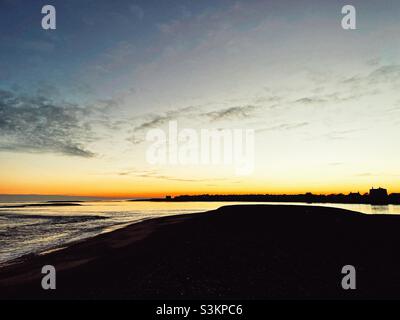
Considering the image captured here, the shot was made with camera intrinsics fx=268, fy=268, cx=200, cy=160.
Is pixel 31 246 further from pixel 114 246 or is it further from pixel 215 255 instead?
pixel 215 255

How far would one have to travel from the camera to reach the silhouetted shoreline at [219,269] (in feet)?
29.5

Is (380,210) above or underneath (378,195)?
above

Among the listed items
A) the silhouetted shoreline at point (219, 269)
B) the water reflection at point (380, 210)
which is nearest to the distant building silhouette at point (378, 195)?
the water reflection at point (380, 210)

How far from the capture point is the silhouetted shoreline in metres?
9.00

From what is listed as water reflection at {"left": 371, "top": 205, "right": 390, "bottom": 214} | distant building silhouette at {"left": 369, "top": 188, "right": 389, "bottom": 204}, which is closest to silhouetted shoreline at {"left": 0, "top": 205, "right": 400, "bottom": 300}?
water reflection at {"left": 371, "top": 205, "right": 390, "bottom": 214}

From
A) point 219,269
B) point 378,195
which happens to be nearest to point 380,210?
point 219,269

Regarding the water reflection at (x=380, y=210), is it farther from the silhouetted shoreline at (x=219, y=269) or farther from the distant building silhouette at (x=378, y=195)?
the distant building silhouette at (x=378, y=195)

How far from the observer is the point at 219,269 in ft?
36.9

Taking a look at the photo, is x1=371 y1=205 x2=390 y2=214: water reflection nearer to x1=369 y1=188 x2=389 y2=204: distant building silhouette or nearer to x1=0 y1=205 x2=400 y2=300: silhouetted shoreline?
x1=0 y1=205 x2=400 y2=300: silhouetted shoreline

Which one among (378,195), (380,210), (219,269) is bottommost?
(378,195)

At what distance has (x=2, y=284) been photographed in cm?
1077

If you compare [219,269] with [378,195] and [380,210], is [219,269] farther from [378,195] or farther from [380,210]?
[378,195]
